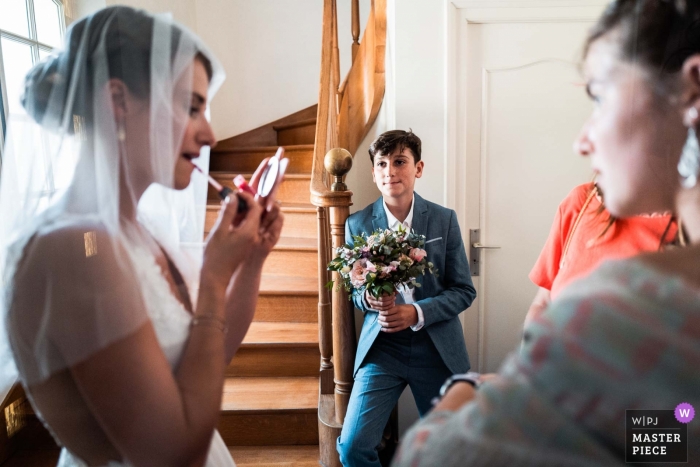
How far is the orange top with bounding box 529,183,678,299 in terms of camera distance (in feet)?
1.99

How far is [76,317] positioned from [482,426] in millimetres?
443

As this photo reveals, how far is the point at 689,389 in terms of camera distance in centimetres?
44

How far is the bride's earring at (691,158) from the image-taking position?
0.46 m

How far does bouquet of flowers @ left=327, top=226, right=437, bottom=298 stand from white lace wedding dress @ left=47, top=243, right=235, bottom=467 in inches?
33.1

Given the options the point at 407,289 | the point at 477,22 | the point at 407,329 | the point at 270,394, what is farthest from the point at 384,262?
the point at 477,22

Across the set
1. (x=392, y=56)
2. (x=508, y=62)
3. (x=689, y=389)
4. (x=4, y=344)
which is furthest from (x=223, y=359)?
(x=392, y=56)

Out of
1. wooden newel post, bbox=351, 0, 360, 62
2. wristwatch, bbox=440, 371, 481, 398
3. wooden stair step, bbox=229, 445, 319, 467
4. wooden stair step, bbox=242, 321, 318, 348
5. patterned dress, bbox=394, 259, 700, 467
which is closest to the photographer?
patterned dress, bbox=394, 259, 700, 467

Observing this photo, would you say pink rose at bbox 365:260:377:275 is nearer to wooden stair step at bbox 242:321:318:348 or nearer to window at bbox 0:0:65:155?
wooden stair step at bbox 242:321:318:348

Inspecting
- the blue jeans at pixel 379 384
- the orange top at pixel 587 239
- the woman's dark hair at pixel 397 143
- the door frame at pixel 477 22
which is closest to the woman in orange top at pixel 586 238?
the orange top at pixel 587 239

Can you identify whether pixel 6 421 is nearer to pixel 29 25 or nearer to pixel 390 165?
pixel 29 25

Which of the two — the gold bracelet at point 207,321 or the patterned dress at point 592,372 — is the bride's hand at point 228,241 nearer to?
the gold bracelet at point 207,321

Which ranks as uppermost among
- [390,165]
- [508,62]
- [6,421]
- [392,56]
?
[392,56]

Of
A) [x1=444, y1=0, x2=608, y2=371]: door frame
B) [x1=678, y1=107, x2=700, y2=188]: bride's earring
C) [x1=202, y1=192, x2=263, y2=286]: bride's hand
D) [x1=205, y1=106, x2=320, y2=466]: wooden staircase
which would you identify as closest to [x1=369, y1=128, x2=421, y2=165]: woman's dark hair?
[x1=444, y1=0, x2=608, y2=371]: door frame

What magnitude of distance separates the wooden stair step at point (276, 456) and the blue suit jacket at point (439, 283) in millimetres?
398
